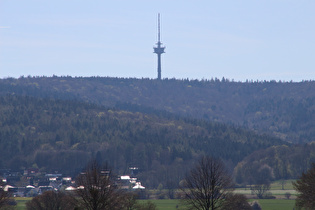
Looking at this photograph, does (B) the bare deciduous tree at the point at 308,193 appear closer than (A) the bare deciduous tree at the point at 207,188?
No

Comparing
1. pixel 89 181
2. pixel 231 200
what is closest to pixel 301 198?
pixel 231 200

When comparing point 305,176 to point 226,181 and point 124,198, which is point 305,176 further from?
point 124,198

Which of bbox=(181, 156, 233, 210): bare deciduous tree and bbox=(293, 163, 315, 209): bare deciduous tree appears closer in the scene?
bbox=(181, 156, 233, 210): bare deciduous tree

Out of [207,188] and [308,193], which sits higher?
[207,188]

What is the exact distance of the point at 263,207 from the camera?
189375 millimetres

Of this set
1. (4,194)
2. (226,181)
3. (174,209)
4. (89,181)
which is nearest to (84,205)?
(89,181)

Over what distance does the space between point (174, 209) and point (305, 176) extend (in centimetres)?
6431

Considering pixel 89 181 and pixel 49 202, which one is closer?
pixel 89 181

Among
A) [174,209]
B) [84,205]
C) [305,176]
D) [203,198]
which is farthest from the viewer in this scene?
[174,209]

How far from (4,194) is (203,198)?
29938mm

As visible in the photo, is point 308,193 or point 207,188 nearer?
point 207,188

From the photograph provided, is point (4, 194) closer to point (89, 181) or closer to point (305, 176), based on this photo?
point (89, 181)

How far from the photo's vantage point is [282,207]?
18700 cm

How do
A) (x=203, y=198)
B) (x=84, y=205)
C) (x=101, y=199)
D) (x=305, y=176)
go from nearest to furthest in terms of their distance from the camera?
(x=101, y=199) < (x=84, y=205) < (x=203, y=198) < (x=305, y=176)
